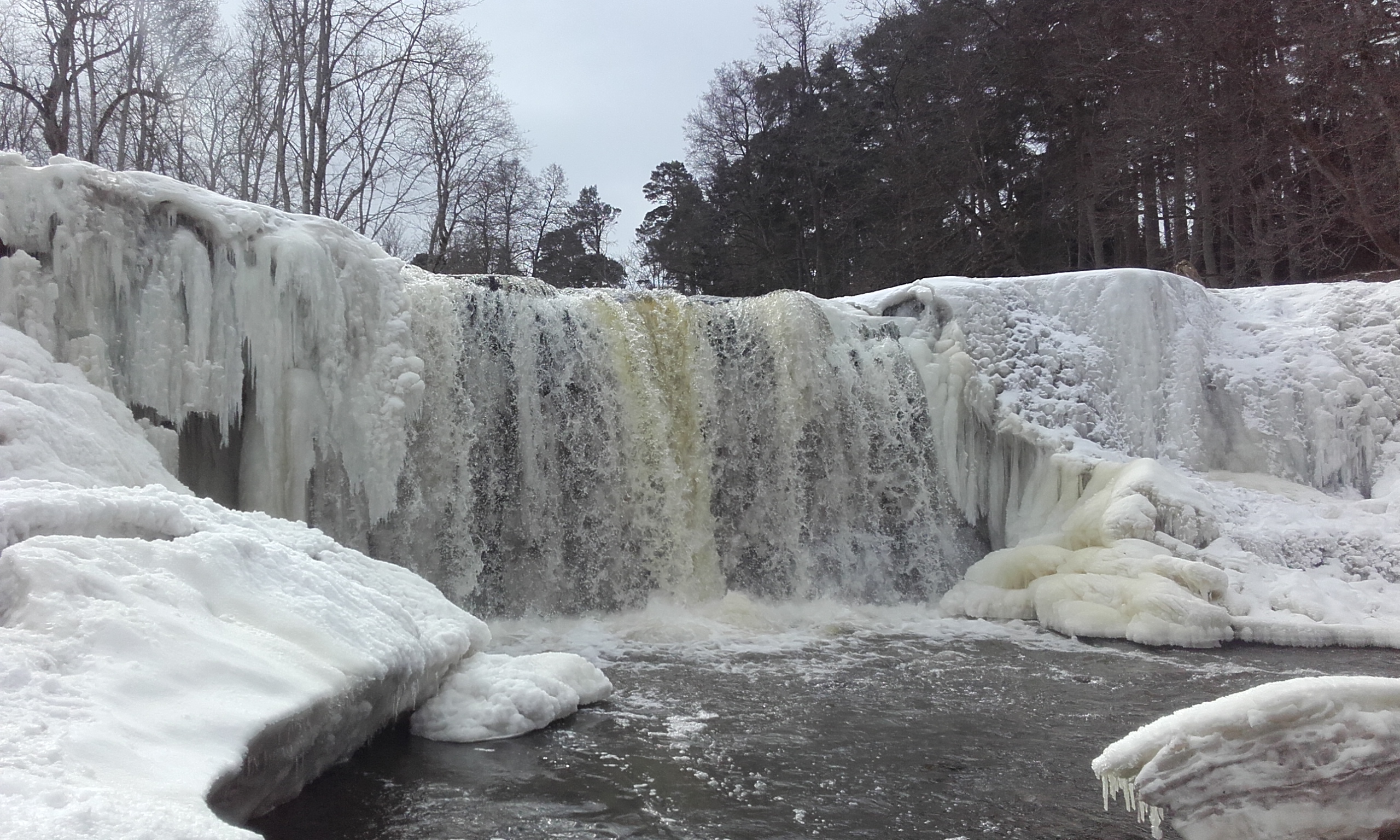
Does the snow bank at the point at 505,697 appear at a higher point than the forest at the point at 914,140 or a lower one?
lower

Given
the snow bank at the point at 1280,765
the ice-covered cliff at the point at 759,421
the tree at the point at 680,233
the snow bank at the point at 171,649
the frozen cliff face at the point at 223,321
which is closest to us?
the snow bank at the point at 171,649

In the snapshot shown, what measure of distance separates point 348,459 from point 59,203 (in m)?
2.76

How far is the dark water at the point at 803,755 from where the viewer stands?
392 centimetres

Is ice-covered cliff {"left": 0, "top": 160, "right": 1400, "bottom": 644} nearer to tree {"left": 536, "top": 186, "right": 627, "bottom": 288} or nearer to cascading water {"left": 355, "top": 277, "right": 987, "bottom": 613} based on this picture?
cascading water {"left": 355, "top": 277, "right": 987, "bottom": 613}

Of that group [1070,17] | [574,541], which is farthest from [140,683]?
[1070,17]

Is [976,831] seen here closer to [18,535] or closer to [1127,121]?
[18,535]

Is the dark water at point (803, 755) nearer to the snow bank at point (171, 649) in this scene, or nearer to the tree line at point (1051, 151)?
the snow bank at point (171, 649)

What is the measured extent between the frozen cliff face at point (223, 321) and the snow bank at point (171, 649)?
5.20 ft

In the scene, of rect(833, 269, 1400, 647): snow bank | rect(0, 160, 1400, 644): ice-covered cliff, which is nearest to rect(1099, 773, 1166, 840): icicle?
rect(0, 160, 1400, 644): ice-covered cliff

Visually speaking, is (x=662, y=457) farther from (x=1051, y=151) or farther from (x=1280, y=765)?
(x=1051, y=151)

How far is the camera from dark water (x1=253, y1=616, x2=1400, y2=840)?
12.9ft

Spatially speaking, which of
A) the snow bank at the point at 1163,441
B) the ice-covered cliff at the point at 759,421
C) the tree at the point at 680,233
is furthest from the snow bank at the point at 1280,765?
the tree at the point at 680,233

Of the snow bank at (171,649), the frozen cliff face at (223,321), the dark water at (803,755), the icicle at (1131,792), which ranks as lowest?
the dark water at (803,755)

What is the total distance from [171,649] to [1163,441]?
9.85 m
